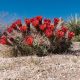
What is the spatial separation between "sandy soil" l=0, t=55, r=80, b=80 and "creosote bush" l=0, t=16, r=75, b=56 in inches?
39.7

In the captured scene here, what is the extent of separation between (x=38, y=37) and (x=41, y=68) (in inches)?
89.3

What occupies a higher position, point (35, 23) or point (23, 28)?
point (35, 23)

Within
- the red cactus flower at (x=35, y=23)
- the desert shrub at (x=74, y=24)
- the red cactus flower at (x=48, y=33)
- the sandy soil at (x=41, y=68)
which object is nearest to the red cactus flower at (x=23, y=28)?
the red cactus flower at (x=35, y=23)

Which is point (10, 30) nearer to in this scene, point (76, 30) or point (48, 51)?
point (48, 51)

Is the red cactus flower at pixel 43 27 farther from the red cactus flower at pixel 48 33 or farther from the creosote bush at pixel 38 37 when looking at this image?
the red cactus flower at pixel 48 33

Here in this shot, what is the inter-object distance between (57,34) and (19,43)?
36.5 inches

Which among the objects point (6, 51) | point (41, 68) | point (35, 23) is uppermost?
point (35, 23)

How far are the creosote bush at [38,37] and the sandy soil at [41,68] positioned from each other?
1.01 m

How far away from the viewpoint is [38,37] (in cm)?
912

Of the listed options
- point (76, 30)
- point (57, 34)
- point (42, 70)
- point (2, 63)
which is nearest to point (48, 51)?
point (57, 34)

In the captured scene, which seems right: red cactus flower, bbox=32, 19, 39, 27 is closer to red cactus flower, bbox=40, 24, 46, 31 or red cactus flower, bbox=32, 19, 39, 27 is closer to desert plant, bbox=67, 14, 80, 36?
red cactus flower, bbox=40, 24, 46, 31

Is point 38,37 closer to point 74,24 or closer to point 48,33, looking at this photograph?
point 48,33

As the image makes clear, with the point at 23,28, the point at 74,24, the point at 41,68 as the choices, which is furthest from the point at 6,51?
the point at 74,24

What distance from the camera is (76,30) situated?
1527cm
